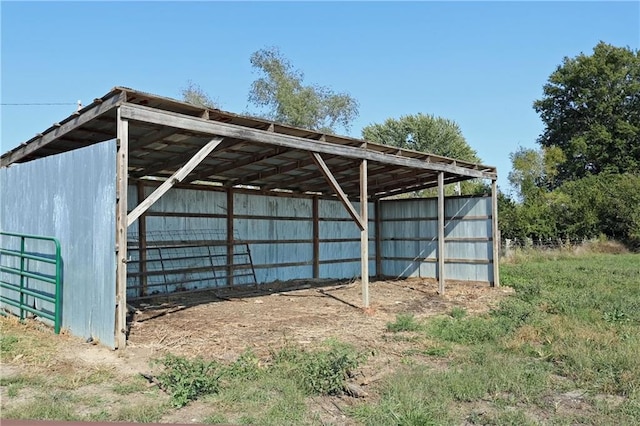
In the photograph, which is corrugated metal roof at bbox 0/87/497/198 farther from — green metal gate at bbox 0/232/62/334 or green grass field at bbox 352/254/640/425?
green grass field at bbox 352/254/640/425

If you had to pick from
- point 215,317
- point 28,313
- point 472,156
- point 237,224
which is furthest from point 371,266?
point 472,156

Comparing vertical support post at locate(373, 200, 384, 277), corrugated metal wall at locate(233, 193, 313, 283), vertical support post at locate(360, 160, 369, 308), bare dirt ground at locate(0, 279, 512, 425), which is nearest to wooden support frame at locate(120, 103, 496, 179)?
vertical support post at locate(360, 160, 369, 308)

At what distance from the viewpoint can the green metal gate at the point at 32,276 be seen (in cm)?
621

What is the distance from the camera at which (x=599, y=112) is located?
113 ft

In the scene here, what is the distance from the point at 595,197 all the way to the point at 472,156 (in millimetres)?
16409

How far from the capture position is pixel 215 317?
7.68 metres

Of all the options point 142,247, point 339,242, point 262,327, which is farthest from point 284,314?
point 339,242

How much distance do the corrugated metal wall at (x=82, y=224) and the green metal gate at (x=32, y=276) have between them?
122 millimetres

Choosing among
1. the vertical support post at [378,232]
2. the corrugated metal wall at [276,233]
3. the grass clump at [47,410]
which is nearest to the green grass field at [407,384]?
the grass clump at [47,410]

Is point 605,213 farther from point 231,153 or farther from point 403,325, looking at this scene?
point 231,153

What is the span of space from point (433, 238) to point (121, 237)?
31.3 ft

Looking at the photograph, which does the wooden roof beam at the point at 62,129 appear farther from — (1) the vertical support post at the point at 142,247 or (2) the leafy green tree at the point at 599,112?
(2) the leafy green tree at the point at 599,112

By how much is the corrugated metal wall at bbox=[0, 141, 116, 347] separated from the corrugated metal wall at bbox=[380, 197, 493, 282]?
9430 mm

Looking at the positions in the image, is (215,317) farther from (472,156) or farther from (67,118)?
(472,156)
